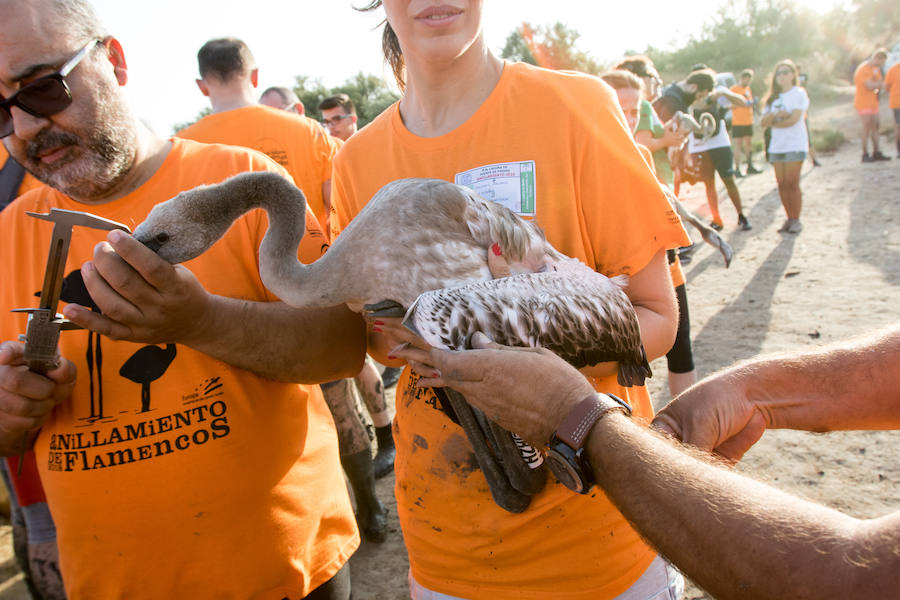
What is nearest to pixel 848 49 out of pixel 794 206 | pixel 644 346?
pixel 794 206

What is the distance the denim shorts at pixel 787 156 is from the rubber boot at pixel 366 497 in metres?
10.4

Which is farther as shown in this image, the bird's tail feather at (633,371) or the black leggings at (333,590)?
the black leggings at (333,590)

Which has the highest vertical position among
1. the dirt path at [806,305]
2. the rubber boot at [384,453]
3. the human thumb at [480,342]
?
the human thumb at [480,342]

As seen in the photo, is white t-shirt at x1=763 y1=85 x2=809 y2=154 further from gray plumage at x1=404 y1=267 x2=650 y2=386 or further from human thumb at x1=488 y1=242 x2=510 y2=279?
human thumb at x1=488 y1=242 x2=510 y2=279

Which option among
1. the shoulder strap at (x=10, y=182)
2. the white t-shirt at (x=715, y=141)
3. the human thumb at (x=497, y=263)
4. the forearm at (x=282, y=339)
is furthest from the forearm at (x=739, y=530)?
the white t-shirt at (x=715, y=141)

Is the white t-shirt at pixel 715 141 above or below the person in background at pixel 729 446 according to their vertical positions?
below

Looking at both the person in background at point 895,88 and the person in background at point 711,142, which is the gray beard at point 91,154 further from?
the person in background at point 895,88

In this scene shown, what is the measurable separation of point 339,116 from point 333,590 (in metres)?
8.37

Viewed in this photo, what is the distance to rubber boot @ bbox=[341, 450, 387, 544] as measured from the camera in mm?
4543

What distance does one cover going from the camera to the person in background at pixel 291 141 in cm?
455

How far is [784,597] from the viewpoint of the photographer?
1052 mm

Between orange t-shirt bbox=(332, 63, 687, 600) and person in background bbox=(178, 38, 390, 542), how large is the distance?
237 cm

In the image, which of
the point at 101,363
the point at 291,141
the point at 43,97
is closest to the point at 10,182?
the point at 43,97

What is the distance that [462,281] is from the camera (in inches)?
86.4
